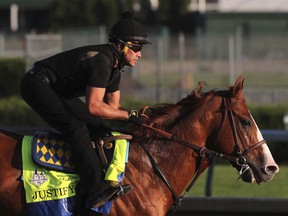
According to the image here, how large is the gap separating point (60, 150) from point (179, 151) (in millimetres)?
878

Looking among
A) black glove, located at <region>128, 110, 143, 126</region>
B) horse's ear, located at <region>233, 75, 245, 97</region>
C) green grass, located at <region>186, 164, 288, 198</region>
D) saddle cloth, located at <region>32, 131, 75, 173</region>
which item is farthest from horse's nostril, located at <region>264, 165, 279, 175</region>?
green grass, located at <region>186, 164, 288, 198</region>

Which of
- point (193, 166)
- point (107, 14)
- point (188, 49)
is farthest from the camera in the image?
point (107, 14)

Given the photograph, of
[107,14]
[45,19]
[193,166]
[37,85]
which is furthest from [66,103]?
[45,19]

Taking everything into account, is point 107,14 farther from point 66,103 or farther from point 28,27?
point 66,103

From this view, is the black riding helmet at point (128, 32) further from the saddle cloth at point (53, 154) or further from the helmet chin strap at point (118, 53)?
the saddle cloth at point (53, 154)

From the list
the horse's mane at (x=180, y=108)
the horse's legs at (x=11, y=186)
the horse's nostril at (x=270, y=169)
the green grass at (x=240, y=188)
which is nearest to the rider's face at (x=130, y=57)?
the horse's mane at (x=180, y=108)

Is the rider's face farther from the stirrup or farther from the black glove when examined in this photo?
the stirrup

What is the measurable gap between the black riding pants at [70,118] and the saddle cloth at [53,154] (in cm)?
8

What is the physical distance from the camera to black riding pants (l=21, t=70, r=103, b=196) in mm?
5516

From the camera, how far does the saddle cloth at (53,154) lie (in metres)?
5.59

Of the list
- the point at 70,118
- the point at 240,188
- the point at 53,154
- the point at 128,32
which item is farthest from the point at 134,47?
the point at 240,188

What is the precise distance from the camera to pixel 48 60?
576 cm

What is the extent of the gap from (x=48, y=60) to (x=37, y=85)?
220mm

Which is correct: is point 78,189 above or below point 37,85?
below
